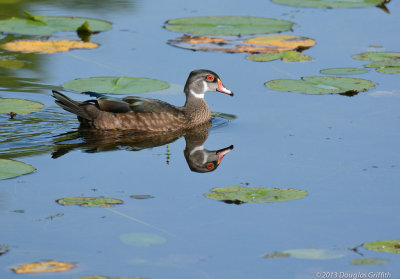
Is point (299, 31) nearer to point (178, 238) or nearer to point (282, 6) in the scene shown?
point (282, 6)

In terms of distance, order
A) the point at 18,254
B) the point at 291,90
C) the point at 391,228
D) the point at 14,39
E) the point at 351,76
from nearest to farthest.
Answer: the point at 18,254
the point at 391,228
the point at 291,90
the point at 351,76
the point at 14,39

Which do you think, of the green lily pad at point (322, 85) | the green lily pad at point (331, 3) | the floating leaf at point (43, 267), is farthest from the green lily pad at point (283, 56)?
the floating leaf at point (43, 267)

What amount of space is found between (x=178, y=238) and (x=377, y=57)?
832cm

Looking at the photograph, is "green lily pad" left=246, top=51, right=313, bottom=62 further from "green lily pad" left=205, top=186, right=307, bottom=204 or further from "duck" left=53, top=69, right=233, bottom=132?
"green lily pad" left=205, top=186, right=307, bottom=204

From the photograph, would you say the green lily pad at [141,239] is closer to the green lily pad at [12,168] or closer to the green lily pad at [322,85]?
the green lily pad at [12,168]

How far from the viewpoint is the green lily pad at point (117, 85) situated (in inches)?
529

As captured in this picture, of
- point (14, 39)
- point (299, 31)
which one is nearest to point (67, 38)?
point (14, 39)

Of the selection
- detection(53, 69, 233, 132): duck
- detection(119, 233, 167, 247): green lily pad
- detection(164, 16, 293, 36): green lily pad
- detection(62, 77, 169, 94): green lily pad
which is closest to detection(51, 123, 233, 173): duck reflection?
detection(53, 69, 233, 132): duck

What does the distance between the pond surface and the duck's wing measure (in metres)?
0.59

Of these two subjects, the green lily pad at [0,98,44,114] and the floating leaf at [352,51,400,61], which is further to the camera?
the floating leaf at [352,51,400,61]

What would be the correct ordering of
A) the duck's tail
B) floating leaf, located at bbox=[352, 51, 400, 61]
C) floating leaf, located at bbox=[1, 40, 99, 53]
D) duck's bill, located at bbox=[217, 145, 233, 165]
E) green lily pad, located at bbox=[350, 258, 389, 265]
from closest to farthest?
green lily pad, located at bbox=[350, 258, 389, 265], duck's bill, located at bbox=[217, 145, 233, 165], the duck's tail, floating leaf, located at bbox=[352, 51, 400, 61], floating leaf, located at bbox=[1, 40, 99, 53]

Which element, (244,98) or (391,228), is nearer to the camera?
(391,228)

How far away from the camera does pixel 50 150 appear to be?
37.1 feet

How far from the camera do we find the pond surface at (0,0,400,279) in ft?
25.7
